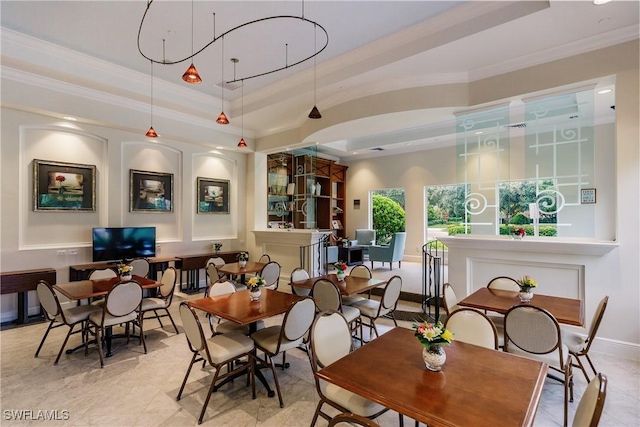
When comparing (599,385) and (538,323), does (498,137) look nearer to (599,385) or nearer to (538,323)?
(538,323)

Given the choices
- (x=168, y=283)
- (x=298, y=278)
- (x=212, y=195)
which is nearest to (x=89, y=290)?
(x=168, y=283)

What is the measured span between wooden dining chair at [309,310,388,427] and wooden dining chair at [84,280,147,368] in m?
2.44

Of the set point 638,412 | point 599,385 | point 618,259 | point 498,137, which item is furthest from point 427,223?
point 599,385

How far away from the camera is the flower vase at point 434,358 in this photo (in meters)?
1.71

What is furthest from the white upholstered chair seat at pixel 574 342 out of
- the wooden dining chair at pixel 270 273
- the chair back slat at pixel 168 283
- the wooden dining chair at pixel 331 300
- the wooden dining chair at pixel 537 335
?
the chair back slat at pixel 168 283

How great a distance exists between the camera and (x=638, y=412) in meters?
2.51

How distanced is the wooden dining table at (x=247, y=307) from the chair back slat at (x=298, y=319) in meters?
0.15

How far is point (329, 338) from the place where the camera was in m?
2.20

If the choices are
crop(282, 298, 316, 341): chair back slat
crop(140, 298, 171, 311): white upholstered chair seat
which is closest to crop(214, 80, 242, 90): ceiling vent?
crop(140, 298, 171, 311): white upholstered chair seat

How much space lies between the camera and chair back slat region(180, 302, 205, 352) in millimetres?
2465

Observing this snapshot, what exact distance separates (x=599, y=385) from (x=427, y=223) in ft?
26.7

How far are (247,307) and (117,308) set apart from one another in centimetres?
159

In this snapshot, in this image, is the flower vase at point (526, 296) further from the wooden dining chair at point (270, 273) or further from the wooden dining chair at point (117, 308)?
the wooden dining chair at point (117, 308)

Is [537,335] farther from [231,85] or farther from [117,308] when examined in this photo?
[231,85]
